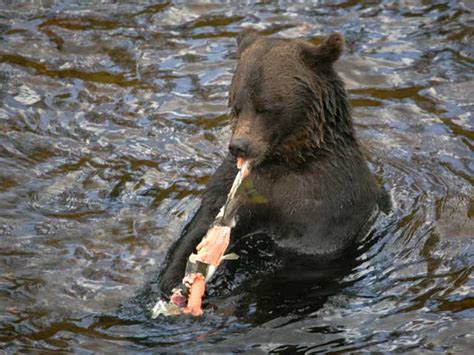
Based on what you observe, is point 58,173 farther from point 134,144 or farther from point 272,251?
point 272,251

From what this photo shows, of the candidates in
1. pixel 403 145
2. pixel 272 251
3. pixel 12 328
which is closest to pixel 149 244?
pixel 272 251

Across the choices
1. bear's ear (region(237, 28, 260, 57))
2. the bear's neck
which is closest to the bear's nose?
the bear's neck

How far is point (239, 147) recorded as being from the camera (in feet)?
26.0

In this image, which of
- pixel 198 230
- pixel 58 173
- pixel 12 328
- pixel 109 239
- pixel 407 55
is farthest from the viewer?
pixel 407 55

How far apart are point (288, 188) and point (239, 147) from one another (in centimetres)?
94

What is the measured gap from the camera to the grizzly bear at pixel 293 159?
329 inches

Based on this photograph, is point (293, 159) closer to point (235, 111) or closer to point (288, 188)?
point (288, 188)

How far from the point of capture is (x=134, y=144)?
11.0 metres

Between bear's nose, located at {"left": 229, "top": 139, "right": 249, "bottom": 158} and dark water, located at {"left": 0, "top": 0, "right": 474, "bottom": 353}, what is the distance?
50.1 inches

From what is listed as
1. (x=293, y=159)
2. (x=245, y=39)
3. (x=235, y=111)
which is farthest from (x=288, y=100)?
(x=245, y=39)

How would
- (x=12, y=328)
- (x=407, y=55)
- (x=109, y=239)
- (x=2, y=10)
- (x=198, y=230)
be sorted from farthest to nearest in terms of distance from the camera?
1. (x=2, y=10)
2. (x=407, y=55)
3. (x=109, y=239)
4. (x=198, y=230)
5. (x=12, y=328)

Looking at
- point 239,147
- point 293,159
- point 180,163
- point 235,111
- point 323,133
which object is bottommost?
point 180,163

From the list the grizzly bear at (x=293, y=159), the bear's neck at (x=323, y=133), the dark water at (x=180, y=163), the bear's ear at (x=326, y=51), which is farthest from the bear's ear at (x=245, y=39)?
the dark water at (x=180, y=163)

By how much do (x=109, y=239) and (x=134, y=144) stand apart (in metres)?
2.02
